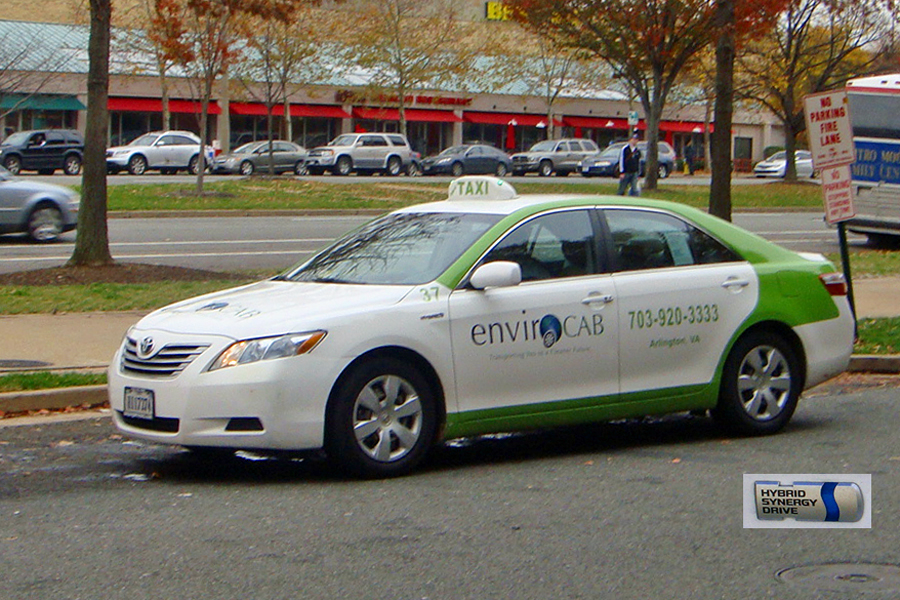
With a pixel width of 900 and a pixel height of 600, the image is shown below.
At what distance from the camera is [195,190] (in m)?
33.0

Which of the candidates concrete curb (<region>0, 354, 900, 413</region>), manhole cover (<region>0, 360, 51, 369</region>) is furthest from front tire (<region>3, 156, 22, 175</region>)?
concrete curb (<region>0, 354, 900, 413</region>)

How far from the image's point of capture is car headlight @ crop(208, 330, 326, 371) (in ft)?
22.0

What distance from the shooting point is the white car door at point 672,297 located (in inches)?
311

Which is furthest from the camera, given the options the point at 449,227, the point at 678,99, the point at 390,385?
the point at 678,99

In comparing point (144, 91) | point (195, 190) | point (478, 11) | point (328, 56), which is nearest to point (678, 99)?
point (478, 11)

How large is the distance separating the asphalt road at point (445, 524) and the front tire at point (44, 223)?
45.8ft

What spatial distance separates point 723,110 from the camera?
14.9 m

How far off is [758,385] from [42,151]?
39140mm

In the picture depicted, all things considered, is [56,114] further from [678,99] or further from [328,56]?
[678,99]

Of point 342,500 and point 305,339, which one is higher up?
point 305,339

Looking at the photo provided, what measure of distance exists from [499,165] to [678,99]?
16.8 meters

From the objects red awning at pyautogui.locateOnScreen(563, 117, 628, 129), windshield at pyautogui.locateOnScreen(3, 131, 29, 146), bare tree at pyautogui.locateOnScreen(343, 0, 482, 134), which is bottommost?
windshield at pyautogui.locateOnScreen(3, 131, 29, 146)

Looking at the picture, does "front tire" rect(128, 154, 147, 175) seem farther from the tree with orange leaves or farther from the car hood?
the car hood

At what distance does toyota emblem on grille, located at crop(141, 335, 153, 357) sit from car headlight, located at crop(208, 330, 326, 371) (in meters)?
0.47
